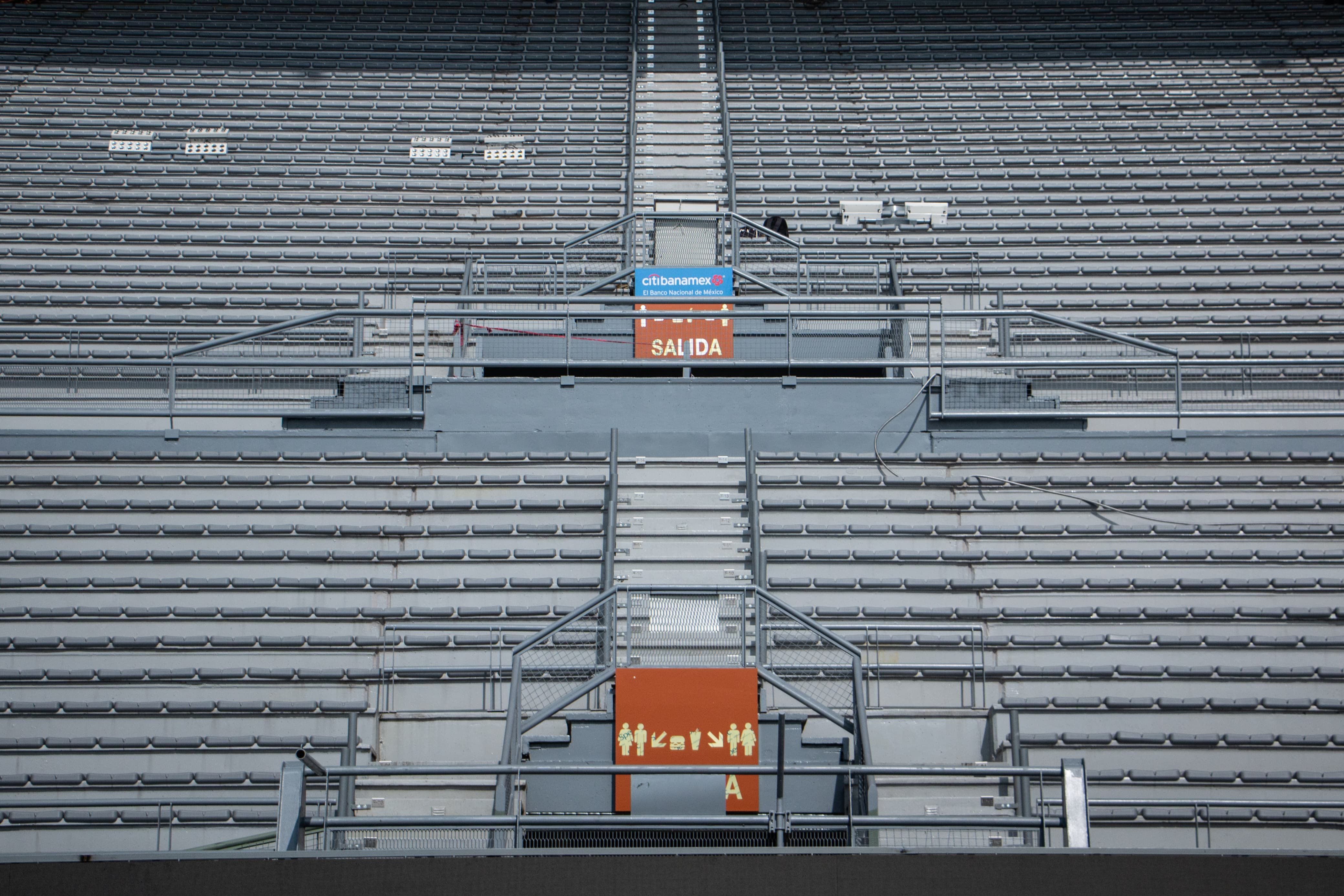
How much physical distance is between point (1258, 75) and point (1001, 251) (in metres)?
6.49

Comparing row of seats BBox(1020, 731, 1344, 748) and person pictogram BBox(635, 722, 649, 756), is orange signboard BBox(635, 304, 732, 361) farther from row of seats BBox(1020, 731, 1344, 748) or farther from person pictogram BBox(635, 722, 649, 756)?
row of seats BBox(1020, 731, 1344, 748)

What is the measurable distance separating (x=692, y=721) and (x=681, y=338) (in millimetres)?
4232

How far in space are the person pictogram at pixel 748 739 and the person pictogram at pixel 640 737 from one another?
20.3 inches

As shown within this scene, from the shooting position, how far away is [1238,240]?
1254 cm

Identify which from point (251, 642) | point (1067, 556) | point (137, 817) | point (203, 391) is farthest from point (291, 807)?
point (203, 391)

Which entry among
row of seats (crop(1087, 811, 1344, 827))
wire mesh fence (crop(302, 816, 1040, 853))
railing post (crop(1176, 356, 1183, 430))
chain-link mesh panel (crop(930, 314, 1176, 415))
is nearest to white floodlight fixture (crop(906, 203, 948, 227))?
chain-link mesh panel (crop(930, 314, 1176, 415))

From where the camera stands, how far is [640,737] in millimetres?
6434

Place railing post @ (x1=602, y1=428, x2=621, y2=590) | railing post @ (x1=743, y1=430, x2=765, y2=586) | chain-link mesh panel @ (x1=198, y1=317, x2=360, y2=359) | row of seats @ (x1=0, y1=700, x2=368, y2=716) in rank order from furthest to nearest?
chain-link mesh panel @ (x1=198, y1=317, x2=360, y2=359)
railing post @ (x1=602, y1=428, x2=621, y2=590)
railing post @ (x1=743, y1=430, x2=765, y2=586)
row of seats @ (x1=0, y1=700, x2=368, y2=716)

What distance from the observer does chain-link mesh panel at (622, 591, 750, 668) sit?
21.6 feet

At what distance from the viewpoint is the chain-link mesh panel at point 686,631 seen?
6.57m

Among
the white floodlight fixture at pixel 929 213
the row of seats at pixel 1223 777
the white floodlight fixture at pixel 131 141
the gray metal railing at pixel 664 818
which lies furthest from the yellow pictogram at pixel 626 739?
the white floodlight fixture at pixel 131 141

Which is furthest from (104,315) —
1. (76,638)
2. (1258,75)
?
(1258,75)

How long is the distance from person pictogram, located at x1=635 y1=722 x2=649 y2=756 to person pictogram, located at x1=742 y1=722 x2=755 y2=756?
516 mm

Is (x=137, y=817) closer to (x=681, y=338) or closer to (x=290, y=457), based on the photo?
(x=290, y=457)
